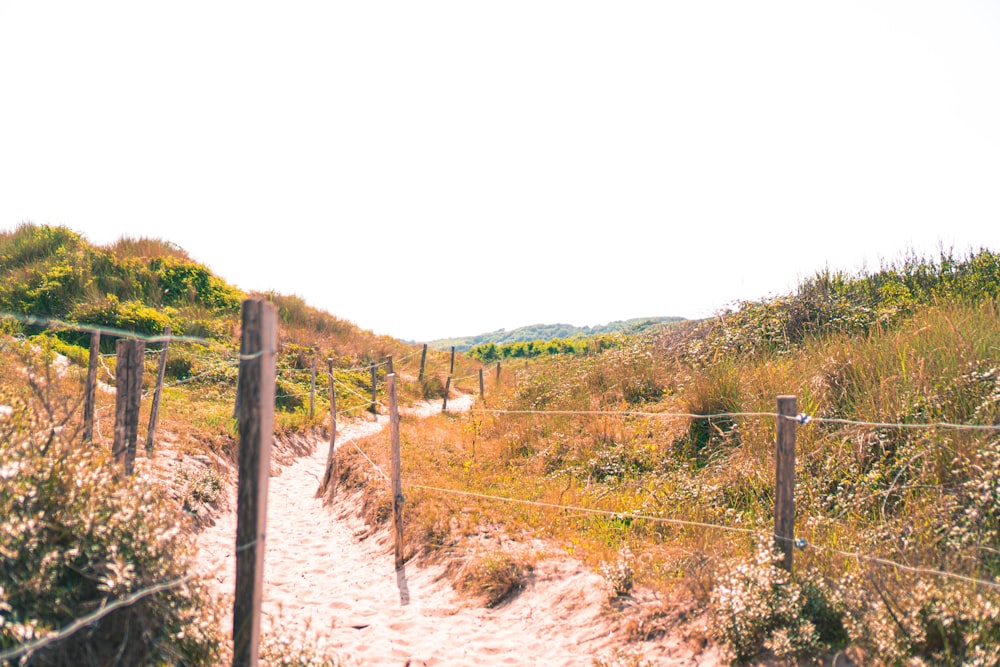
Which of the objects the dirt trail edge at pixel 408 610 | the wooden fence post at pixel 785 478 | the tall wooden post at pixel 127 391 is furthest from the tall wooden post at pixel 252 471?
the wooden fence post at pixel 785 478

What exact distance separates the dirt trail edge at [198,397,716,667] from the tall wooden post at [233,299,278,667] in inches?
24.5

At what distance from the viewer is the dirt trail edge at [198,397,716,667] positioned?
4918mm

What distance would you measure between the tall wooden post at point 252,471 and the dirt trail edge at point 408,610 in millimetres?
622

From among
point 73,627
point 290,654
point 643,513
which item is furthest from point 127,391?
point 643,513

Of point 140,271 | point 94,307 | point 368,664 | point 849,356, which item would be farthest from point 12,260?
point 849,356

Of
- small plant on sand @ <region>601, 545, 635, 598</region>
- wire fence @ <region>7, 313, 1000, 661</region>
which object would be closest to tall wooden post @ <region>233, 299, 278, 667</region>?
wire fence @ <region>7, 313, 1000, 661</region>

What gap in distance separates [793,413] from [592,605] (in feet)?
7.81

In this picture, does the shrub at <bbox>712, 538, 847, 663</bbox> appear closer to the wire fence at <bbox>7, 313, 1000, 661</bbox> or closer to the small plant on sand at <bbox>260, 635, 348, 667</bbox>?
the wire fence at <bbox>7, 313, 1000, 661</bbox>

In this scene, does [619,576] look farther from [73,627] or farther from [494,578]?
[73,627]

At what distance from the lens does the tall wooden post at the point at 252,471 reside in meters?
3.02

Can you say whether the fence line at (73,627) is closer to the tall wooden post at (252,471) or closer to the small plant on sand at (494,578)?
the tall wooden post at (252,471)

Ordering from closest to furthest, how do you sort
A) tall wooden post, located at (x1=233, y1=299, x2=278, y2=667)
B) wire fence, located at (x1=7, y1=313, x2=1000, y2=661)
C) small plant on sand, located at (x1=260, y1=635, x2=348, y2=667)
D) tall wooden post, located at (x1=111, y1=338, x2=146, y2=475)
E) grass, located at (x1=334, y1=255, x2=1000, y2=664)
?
wire fence, located at (x1=7, y1=313, x2=1000, y2=661), tall wooden post, located at (x1=233, y1=299, x2=278, y2=667), small plant on sand, located at (x1=260, y1=635, x2=348, y2=667), grass, located at (x1=334, y1=255, x2=1000, y2=664), tall wooden post, located at (x1=111, y1=338, x2=146, y2=475)

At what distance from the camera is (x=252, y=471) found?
3.05 meters

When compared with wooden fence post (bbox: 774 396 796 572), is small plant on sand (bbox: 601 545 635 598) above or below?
below
